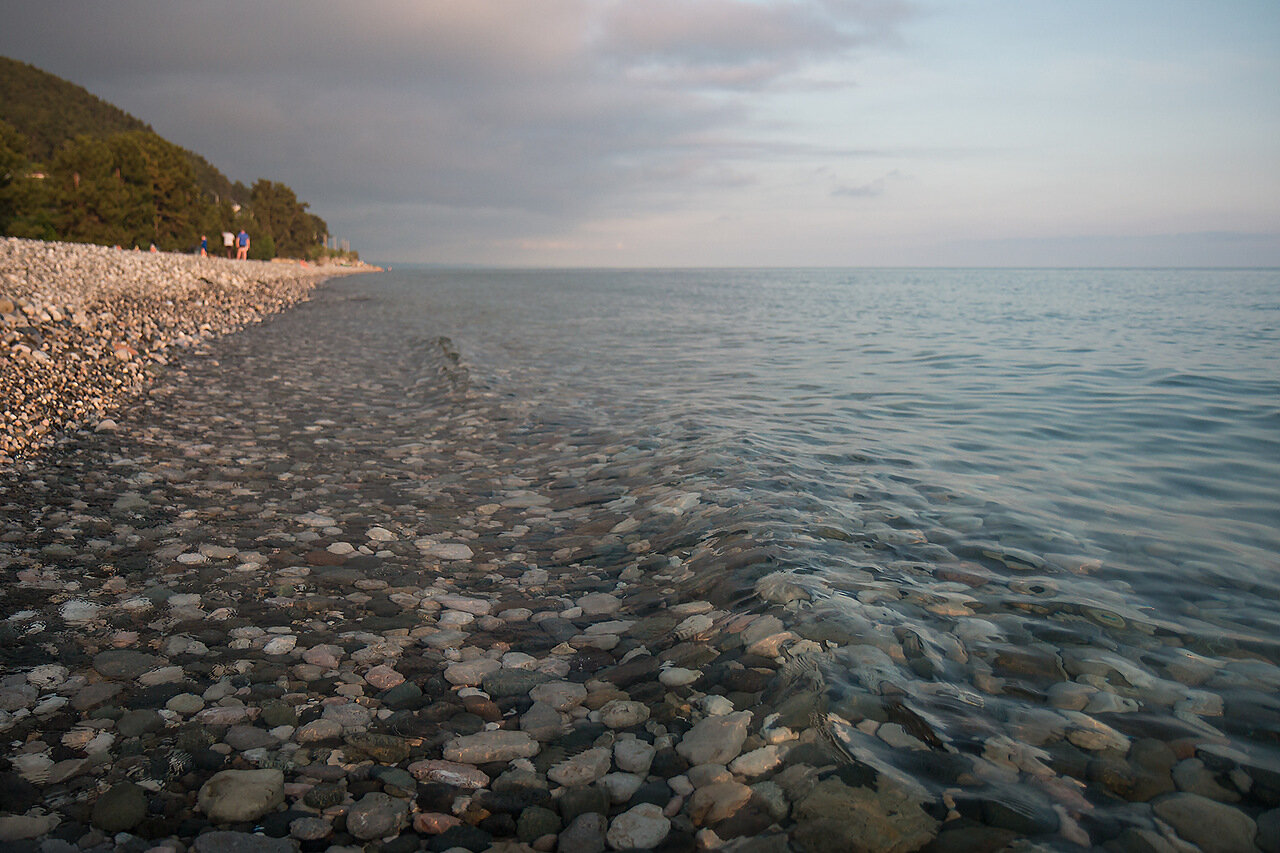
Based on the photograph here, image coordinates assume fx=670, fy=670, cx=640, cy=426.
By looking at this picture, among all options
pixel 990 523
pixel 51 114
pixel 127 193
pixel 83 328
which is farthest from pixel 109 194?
pixel 51 114

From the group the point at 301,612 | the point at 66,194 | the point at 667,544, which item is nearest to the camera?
the point at 301,612

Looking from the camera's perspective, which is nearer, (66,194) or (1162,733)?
(1162,733)

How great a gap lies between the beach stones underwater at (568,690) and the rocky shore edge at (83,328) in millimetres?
3247

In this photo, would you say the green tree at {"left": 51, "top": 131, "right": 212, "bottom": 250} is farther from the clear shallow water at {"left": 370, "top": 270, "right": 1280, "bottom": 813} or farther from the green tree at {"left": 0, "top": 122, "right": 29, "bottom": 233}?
the clear shallow water at {"left": 370, "top": 270, "right": 1280, "bottom": 813}

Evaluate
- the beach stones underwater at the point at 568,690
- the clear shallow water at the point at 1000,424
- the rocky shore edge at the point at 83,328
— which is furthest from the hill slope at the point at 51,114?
the beach stones underwater at the point at 568,690

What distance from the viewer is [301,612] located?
505 centimetres

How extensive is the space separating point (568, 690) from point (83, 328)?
59.8 ft

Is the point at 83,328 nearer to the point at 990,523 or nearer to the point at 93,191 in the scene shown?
the point at 990,523

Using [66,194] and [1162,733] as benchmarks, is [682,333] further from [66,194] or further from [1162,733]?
[66,194]

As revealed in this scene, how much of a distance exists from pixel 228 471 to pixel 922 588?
→ 795 cm

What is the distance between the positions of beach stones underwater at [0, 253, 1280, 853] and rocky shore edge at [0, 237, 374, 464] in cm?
325

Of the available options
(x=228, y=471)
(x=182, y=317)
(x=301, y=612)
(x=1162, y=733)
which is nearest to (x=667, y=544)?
(x=301, y=612)

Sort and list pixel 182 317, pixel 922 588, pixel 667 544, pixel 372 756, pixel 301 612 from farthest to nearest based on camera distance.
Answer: pixel 182 317 < pixel 667 544 < pixel 922 588 < pixel 301 612 < pixel 372 756

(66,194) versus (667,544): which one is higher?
(66,194)
